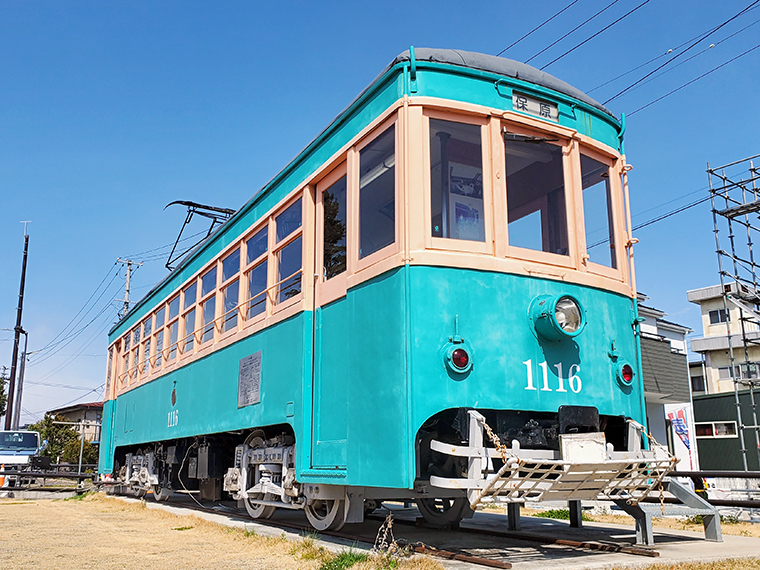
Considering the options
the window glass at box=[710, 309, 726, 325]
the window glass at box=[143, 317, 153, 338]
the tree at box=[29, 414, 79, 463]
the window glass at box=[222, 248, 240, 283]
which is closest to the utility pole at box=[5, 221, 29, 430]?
Answer: the tree at box=[29, 414, 79, 463]

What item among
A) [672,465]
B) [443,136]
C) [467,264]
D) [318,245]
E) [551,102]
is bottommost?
[672,465]

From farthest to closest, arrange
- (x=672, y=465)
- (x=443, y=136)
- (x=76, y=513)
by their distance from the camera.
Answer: (x=76, y=513) → (x=443, y=136) → (x=672, y=465)

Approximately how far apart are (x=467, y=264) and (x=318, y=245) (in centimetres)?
175

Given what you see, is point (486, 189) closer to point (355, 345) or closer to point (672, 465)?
point (355, 345)

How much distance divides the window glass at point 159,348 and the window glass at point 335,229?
5.95 m

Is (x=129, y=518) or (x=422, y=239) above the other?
(x=422, y=239)

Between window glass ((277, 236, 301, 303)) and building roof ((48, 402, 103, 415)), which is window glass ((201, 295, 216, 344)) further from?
building roof ((48, 402, 103, 415))

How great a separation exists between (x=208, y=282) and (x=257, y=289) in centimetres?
190

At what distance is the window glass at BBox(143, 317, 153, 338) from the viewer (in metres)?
12.4

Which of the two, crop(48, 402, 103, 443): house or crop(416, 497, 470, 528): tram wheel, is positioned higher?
crop(48, 402, 103, 443): house

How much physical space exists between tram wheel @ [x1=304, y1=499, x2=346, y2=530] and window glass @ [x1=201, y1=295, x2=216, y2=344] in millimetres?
2993

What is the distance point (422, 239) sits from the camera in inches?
195

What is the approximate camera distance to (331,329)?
19.3 feet

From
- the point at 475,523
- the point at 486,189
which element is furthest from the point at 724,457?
the point at 486,189
